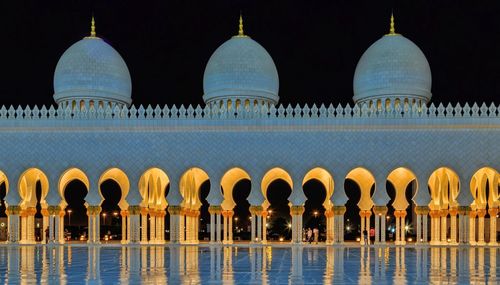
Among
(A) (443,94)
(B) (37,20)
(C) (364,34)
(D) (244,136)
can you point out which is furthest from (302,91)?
(B) (37,20)

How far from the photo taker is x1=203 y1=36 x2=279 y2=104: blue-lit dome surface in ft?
A: 61.1

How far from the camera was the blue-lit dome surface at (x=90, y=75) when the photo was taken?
19.0 m

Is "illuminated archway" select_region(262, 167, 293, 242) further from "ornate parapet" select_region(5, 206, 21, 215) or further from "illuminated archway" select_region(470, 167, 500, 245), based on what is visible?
"ornate parapet" select_region(5, 206, 21, 215)

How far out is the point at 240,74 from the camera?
18625mm

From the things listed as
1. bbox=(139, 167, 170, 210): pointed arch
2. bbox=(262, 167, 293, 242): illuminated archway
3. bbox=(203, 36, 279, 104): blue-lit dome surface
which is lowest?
bbox=(262, 167, 293, 242): illuminated archway

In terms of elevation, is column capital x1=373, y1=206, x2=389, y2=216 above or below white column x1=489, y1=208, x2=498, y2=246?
above

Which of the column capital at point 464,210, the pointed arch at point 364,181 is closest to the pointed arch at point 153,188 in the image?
the pointed arch at point 364,181

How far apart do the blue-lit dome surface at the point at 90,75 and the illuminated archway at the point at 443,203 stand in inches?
351

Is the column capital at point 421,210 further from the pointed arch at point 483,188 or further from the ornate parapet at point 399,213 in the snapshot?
the pointed arch at point 483,188

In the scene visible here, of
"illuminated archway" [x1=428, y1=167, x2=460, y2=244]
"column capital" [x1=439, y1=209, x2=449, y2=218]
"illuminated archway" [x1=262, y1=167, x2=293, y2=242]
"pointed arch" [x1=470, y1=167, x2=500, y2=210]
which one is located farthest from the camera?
"illuminated archway" [x1=262, y1=167, x2=293, y2=242]

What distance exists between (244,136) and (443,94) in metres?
8.74

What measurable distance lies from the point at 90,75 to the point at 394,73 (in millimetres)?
8260

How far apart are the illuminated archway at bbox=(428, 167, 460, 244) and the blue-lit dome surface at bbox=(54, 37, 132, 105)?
892 centimetres

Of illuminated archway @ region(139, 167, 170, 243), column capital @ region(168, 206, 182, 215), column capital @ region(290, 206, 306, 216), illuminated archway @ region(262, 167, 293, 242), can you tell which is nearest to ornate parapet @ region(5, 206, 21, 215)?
illuminated archway @ region(139, 167, 170, 243)
